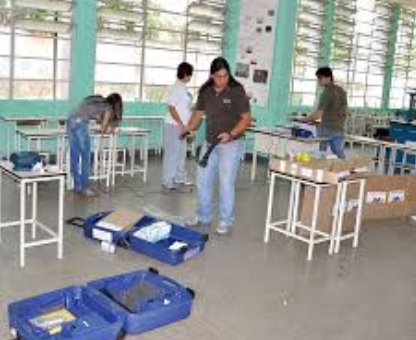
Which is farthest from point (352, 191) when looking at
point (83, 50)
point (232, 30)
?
point (232, 30)

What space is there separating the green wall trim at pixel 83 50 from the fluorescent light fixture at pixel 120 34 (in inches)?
8.3

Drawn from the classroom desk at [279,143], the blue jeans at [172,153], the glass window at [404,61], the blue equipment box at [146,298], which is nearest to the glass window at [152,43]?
the classroom desk at [279,143]

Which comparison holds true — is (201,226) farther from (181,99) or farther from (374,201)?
(374,201)

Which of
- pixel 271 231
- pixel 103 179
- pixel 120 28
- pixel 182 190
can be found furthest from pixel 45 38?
pixel 271 231

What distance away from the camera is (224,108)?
192 inches

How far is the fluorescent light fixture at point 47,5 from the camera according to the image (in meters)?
7.26

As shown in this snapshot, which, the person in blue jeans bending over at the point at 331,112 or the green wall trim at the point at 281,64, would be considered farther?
the green wall trim at the point at 281,64

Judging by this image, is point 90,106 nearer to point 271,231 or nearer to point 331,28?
point 271,231

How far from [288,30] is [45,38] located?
3.73 m

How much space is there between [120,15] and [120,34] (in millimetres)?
280

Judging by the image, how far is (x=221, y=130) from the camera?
4.93 meters

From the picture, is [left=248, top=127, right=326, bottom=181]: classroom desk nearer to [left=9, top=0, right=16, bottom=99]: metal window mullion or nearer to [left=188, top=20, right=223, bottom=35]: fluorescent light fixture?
[left=188, top=20, right=223, bottom=35]: fluorescent light fixture

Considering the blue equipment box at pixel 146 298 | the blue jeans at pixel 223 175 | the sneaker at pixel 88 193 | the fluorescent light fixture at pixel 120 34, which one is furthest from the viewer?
the fluorescent light fixture at pixel 120 34

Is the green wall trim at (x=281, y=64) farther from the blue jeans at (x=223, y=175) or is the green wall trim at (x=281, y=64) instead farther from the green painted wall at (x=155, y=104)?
the blue jeans at (x=223, y=175)
